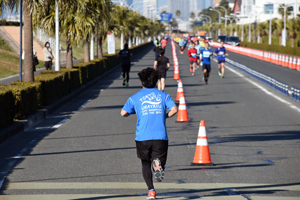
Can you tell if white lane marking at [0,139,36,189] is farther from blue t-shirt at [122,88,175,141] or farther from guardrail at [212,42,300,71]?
guardrail at [212,42,300,71]

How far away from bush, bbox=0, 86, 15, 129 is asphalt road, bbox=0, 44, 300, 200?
1.40 feet

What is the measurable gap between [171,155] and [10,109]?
4.32m

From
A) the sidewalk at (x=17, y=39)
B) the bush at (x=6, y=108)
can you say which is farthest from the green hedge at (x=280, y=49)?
the bush at (x=6, y=108)

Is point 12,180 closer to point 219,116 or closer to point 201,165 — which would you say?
point 201,165

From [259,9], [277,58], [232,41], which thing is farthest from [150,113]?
[259,9]

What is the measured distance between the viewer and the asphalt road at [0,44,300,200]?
22.5ft

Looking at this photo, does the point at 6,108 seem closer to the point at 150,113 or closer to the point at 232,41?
the point at 150,113

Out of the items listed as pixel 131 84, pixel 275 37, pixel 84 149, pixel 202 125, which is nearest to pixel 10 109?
pixel 84 149

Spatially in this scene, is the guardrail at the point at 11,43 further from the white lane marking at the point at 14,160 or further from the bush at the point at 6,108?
the white lane marking at the point at 14,160

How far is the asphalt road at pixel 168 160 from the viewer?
684 centimetres

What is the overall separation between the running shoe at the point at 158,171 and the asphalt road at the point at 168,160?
1.90 ft

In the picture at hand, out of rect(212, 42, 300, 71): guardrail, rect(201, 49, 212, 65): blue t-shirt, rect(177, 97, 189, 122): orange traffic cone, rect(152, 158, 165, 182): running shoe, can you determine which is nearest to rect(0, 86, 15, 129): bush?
rect(177, 97, 189, 122): orange traffic cone

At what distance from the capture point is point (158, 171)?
6.03 metres

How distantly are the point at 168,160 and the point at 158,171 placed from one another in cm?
289
